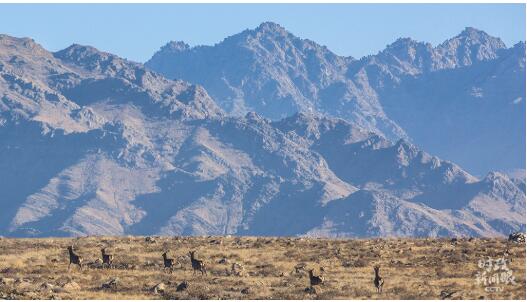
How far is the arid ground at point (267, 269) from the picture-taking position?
59750mm

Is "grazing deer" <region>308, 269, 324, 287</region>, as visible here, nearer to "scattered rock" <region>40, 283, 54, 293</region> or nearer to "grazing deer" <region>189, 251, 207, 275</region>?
"grazing deer" <region>189, 251, 207, 275</region>

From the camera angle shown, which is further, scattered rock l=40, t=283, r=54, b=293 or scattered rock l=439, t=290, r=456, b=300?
scattered rock l=40, t=283, r=54, b=293

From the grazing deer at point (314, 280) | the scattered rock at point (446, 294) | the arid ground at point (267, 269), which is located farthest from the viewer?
the grazing deer at point (314, 280)

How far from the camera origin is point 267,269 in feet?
228

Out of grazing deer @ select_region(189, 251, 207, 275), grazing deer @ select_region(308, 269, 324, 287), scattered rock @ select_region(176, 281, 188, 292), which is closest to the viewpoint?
grazing deer @ select_region(308, 269, 324, 287)

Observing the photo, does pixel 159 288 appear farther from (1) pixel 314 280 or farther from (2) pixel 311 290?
(1) pixel 314 280

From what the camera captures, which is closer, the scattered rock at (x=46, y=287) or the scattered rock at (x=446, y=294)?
the scattered rock at (x=446, y=294)

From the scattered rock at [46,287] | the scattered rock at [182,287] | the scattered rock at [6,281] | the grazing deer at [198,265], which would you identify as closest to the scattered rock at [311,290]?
the scattered rock at [182,287]

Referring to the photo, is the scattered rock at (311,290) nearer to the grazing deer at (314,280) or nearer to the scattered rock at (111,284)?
the grazing deer at (314,280)

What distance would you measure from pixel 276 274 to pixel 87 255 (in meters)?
15.9

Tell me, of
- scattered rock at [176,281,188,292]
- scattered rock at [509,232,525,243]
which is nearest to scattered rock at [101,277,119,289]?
scattered rock at [176,281,188,292]

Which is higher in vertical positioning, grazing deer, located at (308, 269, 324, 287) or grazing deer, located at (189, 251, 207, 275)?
grazing deer, located at (189, 251, 207, 275)

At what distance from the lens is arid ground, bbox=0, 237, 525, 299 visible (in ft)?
196

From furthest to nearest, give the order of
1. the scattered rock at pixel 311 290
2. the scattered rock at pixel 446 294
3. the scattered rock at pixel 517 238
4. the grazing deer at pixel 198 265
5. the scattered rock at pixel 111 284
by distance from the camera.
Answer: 1. the scattered rock at pixel 517 238
2. the grazing deer at pixel 198 265
3. the scattered rock at pixel 111 284
4. the scattered rock at pixel 311 290
5. the scattered rock at pixel 446 294
